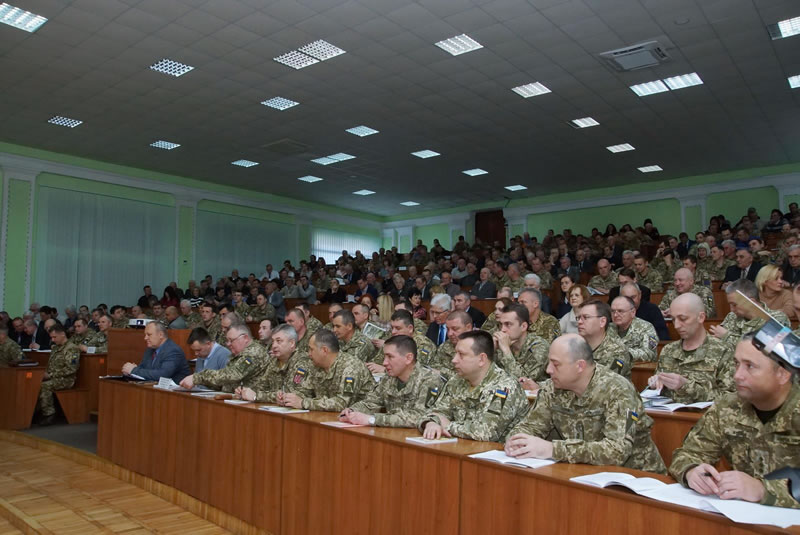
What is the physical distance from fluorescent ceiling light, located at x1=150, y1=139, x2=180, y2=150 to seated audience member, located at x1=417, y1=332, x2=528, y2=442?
10.9 m

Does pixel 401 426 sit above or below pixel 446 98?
below

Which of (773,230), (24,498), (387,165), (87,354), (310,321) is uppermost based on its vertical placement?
(387,165)

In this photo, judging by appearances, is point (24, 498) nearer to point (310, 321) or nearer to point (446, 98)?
point (310, 321)

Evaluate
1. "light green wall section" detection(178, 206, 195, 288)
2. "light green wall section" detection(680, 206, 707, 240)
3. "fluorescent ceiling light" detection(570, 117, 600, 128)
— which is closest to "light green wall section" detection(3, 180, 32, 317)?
"light green wall section" detection(178, 206, 195, 288)

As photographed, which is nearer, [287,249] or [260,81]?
[260,81]

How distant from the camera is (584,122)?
11.2m

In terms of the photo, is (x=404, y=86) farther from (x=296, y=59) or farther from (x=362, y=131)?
(x=362, y=131)

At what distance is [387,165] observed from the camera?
46.9 ft

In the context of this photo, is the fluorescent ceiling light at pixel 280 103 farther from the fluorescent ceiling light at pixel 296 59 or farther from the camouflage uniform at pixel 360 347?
the camouflage uniform at pixel 360 347

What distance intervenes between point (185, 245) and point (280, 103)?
720cm

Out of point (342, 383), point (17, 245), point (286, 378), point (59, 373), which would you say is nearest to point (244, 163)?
point (17, 245)

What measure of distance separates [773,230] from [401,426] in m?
10.8

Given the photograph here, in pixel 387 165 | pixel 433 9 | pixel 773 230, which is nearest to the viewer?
pixel 433 9

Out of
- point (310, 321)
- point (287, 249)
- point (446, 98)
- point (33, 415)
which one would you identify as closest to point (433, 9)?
point (446, 98)
